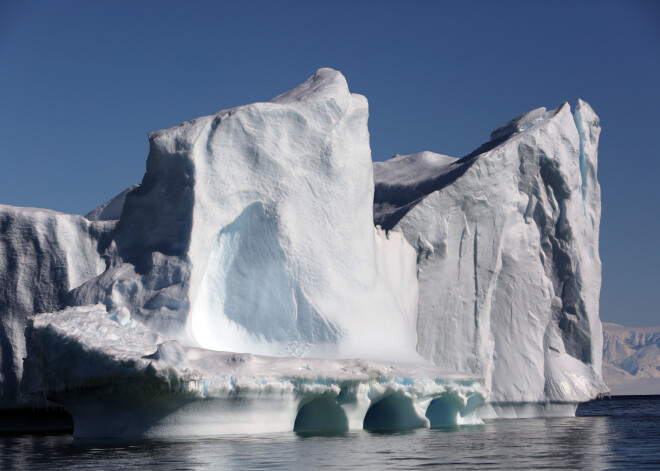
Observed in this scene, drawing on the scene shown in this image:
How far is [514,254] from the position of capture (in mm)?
20750

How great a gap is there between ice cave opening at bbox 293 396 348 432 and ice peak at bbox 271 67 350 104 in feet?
18.8

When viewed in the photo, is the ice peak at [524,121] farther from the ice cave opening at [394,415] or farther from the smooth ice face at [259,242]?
the ice cave opening at [394,415]

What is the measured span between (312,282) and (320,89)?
13.0ft

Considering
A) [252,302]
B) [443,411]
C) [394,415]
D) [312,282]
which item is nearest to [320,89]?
[312,282]

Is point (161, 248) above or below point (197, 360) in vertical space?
above

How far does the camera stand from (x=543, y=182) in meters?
21.2

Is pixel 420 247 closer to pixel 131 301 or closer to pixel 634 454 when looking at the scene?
pixel 131 301

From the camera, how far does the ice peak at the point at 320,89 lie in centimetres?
1683

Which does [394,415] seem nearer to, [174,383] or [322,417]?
[322,417]

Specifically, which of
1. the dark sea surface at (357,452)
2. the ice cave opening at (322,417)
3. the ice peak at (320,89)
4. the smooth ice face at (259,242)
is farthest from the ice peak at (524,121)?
the ice cave opening at (322,417)

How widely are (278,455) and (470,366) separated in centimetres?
1013

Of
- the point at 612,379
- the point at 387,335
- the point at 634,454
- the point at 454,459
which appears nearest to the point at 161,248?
the point at 387,335

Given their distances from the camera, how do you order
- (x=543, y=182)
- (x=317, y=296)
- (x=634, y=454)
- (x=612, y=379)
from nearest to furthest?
(x=634, y=454) → (x=317, y=296) → (x=543, y=182) → (x=612, y=379)

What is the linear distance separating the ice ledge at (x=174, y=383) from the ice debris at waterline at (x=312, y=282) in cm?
3
